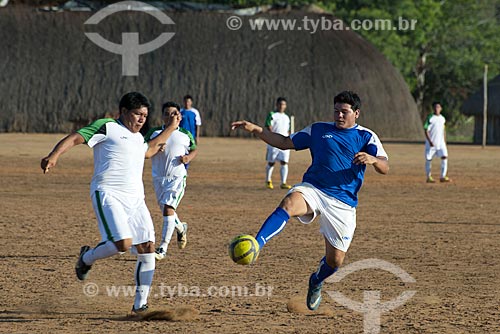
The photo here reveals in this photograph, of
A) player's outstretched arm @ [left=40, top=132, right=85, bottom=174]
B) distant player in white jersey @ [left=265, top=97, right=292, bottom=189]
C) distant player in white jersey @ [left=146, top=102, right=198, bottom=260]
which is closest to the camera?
player's outstretched arm @ [left=40, top=132, right=85, bottom=174]

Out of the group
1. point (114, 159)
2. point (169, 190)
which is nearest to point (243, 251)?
point (114, 159)

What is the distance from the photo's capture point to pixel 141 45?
169ft

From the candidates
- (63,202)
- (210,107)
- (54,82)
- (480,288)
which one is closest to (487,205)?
(63,202)

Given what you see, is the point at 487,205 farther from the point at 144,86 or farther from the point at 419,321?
the point at 144,86

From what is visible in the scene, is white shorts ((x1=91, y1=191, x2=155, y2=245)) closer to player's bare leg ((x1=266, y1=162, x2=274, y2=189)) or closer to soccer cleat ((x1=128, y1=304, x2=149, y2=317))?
soccer cleat ((x1=128, y1=304, x2=149, y2=317))

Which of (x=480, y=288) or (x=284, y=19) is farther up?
(x=284, y=19)

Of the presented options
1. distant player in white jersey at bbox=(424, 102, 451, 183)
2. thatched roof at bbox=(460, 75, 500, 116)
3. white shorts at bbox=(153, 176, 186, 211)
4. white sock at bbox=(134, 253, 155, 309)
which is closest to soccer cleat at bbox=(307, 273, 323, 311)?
white sock at bbox=(134, 253, 155, 309)

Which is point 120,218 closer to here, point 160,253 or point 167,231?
point 160,253

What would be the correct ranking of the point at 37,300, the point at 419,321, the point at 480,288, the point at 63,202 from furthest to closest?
the point at 63,202
the point at 480,288
the point at 37,300
the point at 419,321

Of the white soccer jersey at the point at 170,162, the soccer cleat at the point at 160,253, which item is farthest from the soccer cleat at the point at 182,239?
the white soccer jersey at the point at 170,162

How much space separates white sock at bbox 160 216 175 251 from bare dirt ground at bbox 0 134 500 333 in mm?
226

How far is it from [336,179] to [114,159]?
1.86 meters

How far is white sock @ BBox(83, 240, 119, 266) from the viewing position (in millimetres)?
8418

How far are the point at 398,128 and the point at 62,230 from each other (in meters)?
39.6
